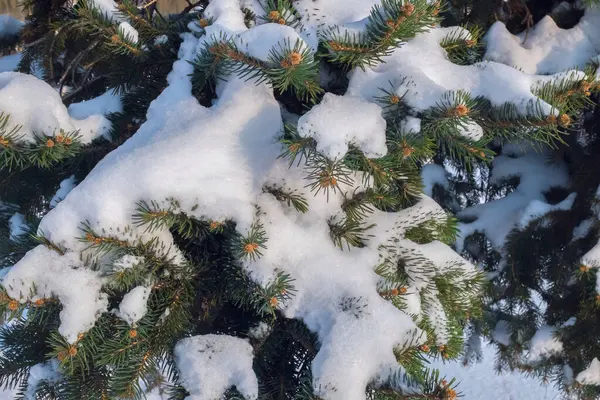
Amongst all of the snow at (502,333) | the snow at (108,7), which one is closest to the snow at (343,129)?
the snow at (108,7)

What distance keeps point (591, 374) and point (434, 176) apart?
1.06m

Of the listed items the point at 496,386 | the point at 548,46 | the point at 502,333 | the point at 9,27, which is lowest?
the point at 496,386

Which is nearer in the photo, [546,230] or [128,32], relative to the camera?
[128,32]

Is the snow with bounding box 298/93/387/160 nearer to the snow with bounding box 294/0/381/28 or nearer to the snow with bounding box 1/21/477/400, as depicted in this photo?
the snow with bounding box 1/21/477/400

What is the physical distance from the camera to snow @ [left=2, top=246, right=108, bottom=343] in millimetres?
1007

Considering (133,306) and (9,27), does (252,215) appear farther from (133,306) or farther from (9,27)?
(9,27)

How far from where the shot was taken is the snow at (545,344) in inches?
84.2

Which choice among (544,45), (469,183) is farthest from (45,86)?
(469,183)

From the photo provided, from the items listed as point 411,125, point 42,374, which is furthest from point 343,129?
point 42,374

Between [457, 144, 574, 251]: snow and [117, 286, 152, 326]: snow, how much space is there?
1480 mm

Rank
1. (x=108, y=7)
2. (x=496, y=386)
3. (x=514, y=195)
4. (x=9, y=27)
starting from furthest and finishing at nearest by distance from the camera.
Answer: (x=496, y=386) → (x=514, y=195) → (x=9, y=27) → (x=108, y=7)

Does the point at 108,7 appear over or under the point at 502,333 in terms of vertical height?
over

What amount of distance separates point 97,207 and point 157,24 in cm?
64

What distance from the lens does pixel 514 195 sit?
2.26 meters
